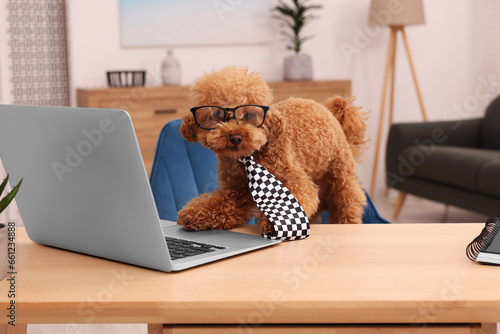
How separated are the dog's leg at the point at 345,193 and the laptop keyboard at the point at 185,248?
1.47 ft

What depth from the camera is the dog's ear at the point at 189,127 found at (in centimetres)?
113

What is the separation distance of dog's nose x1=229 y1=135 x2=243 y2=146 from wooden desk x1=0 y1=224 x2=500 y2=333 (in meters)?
0.22

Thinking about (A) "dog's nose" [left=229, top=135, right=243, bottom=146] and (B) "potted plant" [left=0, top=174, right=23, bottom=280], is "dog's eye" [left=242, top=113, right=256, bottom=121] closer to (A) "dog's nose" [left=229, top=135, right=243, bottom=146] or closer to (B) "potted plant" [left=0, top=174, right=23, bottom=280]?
(A) "dog's nose" [left=229, top=135, right=243, bottom=146]

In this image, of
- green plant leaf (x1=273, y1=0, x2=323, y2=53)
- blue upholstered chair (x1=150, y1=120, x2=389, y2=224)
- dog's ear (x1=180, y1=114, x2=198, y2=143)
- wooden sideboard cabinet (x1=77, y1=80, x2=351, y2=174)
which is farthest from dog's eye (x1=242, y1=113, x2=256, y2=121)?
green plant leaf (x1=273, y1=0, x2=323, y2=53)

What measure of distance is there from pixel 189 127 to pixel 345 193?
0.44 metres

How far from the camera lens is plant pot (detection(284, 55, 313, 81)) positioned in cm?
438

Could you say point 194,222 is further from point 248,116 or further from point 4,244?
point 4,244

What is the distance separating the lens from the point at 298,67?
14.4 feet

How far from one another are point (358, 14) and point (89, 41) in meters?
2.17

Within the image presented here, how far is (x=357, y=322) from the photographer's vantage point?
0.80 metres

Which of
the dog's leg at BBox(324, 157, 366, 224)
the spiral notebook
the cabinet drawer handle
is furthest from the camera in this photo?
the cabinet drawer handle

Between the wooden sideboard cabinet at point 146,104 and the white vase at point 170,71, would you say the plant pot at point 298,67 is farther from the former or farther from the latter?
the white vase at point 170,71

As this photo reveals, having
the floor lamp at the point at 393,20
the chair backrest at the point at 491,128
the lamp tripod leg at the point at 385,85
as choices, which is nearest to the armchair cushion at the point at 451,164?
the chair backrest at the point at 491,128

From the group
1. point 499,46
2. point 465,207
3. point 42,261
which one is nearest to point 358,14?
point 499,46
